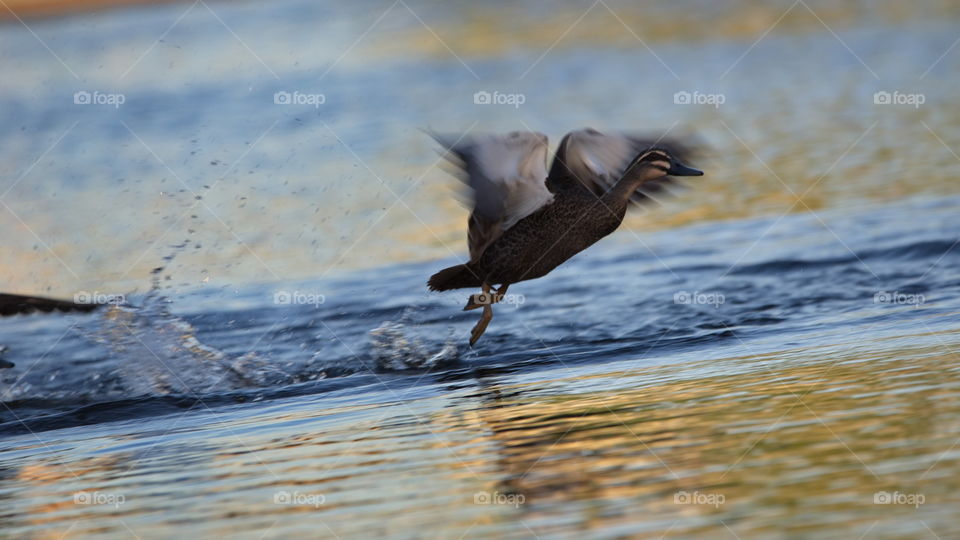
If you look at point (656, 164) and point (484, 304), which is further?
point (484, 304)

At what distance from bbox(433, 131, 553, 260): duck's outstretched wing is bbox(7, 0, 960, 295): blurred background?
4037mm

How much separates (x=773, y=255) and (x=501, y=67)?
1359 centimetres

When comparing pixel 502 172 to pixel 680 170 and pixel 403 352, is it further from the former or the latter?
pixel 403 352

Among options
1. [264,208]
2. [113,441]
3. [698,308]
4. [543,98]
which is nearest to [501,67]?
[543,98]

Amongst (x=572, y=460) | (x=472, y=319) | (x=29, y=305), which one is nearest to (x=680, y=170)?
(x=472, y=319)

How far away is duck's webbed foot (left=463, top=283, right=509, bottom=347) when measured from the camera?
10383 mm

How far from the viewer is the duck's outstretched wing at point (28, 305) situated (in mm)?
10078

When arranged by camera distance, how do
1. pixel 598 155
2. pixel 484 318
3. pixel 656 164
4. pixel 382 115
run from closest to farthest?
pixel 656 164 < pixel 598 155 < pixel 484 318 < pixel 382 115

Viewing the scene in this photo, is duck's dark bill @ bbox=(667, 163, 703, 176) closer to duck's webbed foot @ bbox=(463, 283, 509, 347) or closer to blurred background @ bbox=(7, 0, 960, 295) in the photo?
duck's webbed foot @ bbox=(463, 283, 509, 347)

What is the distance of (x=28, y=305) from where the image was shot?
10172mm

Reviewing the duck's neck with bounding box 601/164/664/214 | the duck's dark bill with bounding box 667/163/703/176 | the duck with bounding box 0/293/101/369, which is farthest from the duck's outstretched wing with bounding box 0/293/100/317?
the duck's dark bill with bounding box 667/163/703/176

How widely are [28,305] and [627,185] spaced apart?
443cm

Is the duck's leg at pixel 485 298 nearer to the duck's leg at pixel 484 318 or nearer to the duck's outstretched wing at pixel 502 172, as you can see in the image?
the duck's leg at pixel 484 318

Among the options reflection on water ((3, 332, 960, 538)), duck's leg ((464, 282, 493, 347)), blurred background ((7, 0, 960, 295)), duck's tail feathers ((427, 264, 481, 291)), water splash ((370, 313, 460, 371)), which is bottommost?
reflection on water ((3, 332, 960, 538))
